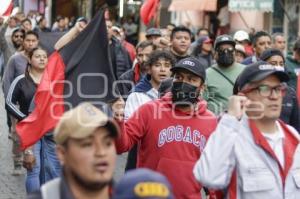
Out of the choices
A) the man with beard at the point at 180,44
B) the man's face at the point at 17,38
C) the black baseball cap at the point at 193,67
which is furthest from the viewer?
the man's face at the point at 17,38

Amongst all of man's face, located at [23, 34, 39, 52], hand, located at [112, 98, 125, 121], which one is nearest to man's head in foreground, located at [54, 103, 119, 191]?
hand, located at [112, 98, 125, 121]

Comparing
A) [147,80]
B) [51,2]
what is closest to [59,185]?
[147,80]

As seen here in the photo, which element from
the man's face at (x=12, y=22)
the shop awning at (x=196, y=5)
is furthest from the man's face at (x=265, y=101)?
the shop awning at (x=196, y=5)

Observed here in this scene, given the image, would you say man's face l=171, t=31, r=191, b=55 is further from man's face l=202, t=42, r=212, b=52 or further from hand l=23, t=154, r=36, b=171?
man's face l=202, t=42, r=212, b=52

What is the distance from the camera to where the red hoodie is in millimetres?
5930

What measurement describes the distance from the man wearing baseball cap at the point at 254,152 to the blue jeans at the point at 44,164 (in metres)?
3.40

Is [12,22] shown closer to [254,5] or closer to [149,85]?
[254,5]

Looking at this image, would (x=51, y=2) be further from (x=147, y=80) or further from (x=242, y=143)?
(x=242, y=143)

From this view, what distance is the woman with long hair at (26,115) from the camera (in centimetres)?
800

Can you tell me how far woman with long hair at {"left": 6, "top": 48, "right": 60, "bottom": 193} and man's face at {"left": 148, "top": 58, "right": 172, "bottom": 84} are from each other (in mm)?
1132

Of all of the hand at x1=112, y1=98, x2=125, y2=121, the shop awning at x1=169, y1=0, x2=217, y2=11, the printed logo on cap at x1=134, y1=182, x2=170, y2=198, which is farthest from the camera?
the shop awning at x1=169, y1=0, x2=217, y2=11

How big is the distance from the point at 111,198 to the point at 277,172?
1467 millimetres

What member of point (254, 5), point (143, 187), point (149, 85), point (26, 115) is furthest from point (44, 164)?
point (254, 5)

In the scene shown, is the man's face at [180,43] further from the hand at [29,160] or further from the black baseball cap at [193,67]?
the black baseball cap at [193,67]
